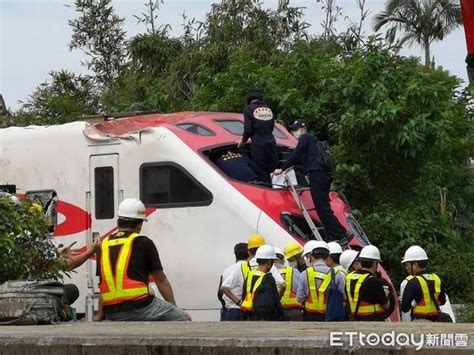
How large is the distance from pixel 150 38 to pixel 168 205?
12.6 meters

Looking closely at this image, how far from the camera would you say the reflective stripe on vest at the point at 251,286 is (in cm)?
1138

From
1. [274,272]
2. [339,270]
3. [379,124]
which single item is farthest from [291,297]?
[379,124]

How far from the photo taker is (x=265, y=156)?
14.6 meters

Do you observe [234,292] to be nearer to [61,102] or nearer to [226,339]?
[226,339]

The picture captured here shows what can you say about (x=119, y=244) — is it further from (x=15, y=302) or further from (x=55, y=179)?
(x=55, y=179)

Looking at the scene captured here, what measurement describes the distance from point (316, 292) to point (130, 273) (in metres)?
3.38

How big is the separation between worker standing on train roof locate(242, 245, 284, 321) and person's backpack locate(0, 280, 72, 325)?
2.57 m

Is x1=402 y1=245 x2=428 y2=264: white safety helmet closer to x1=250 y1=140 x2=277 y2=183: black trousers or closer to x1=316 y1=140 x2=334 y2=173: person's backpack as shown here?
x1=316 y1=140 x2=334 y2=173: person's backpack

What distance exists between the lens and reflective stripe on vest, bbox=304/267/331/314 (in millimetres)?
11641

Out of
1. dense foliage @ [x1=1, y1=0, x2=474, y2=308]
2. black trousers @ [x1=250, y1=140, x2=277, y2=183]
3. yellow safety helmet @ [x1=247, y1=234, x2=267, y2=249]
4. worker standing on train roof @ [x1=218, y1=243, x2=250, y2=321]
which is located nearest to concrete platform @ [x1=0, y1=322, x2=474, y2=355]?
worker standing on train roof @ [x1=218, y1=243, x2=250, y2=321]

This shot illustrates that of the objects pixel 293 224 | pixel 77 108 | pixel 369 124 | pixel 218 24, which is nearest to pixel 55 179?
pixel 293 224

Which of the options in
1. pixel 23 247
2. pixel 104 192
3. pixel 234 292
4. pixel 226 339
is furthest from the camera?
pixel 104 192

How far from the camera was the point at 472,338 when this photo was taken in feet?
19.5

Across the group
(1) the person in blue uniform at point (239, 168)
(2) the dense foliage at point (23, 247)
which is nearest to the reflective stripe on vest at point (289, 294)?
(1) the person in blue uniform at point (239, 168)
